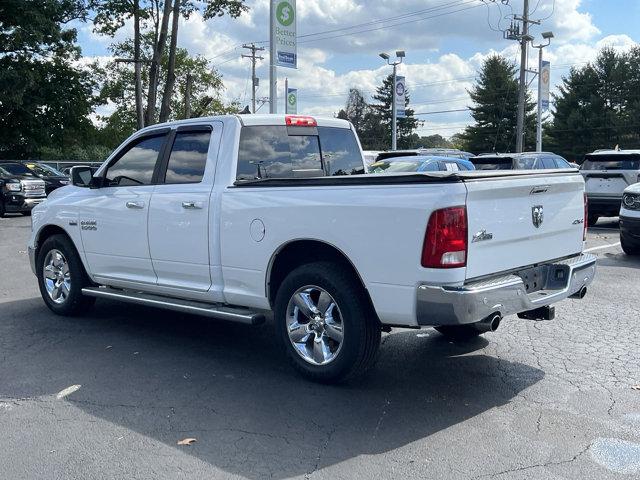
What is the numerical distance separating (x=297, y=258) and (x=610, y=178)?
12.8m

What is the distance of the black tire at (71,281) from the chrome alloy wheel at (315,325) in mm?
2981

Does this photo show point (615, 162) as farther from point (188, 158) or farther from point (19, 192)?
point (19, 192)

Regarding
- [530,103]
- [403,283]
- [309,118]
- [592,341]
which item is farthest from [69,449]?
[530,103]

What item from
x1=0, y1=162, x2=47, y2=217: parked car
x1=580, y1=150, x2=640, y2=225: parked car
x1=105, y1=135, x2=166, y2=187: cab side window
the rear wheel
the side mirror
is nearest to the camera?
the rear wheel

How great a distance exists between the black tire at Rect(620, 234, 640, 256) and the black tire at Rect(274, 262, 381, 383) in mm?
8221

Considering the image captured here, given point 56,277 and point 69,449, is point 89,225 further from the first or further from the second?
point 69,449

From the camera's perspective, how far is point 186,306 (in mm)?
5809

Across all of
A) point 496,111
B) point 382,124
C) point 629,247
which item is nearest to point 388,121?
point 382,124

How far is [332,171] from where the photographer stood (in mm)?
6512

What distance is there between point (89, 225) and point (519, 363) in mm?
4322

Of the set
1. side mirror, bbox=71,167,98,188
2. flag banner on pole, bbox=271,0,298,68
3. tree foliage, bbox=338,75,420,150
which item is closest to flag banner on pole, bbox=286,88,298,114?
flag banner on pole, bbox=271,0,298,68

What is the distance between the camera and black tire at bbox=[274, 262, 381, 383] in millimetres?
4770

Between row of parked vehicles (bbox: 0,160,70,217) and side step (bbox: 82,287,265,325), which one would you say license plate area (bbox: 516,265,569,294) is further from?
row of parked vehicles (bbox: 0,160,70,217)

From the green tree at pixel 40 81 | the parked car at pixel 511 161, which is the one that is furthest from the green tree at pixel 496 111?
the parked car at pixel 511 161
